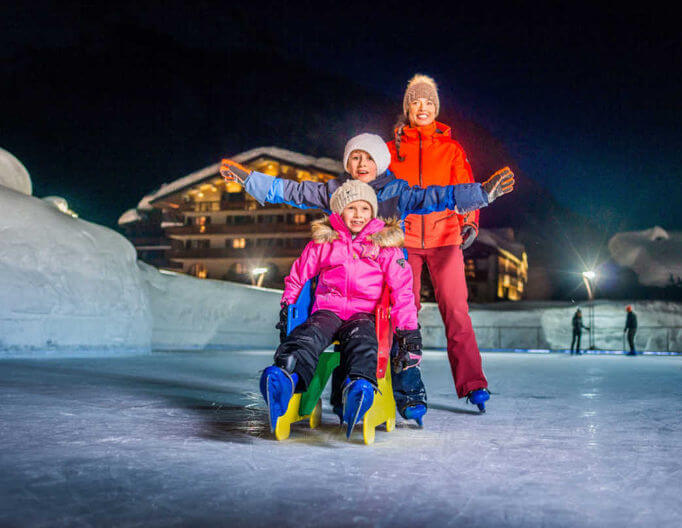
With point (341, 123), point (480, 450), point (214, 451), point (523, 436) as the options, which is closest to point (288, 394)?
point (214, 451)

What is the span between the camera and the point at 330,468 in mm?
1779

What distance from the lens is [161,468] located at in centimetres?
174

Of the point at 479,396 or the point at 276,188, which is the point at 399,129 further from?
the point at 479,396

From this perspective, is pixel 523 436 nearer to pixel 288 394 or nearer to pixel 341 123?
pixel 288 394

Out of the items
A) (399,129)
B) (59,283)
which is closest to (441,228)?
(399,129)

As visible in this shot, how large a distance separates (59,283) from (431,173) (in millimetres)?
7575

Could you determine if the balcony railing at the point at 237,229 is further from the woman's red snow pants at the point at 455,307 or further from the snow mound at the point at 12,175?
the woman's red snow pants at the point at 455,307

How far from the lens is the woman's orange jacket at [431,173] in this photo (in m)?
3.27

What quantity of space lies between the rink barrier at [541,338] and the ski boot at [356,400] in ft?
62.8

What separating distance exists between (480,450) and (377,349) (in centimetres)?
53

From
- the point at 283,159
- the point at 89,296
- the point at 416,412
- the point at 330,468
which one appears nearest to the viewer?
the point at 330,468

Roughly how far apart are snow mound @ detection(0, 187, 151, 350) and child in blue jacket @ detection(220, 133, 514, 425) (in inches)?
267

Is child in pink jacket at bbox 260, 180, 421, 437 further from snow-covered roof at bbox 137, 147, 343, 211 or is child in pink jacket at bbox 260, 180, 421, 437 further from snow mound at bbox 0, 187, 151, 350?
snow-covered roof at bbox 137, 147, 343, 211

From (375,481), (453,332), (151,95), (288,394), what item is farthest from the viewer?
(151,95)
